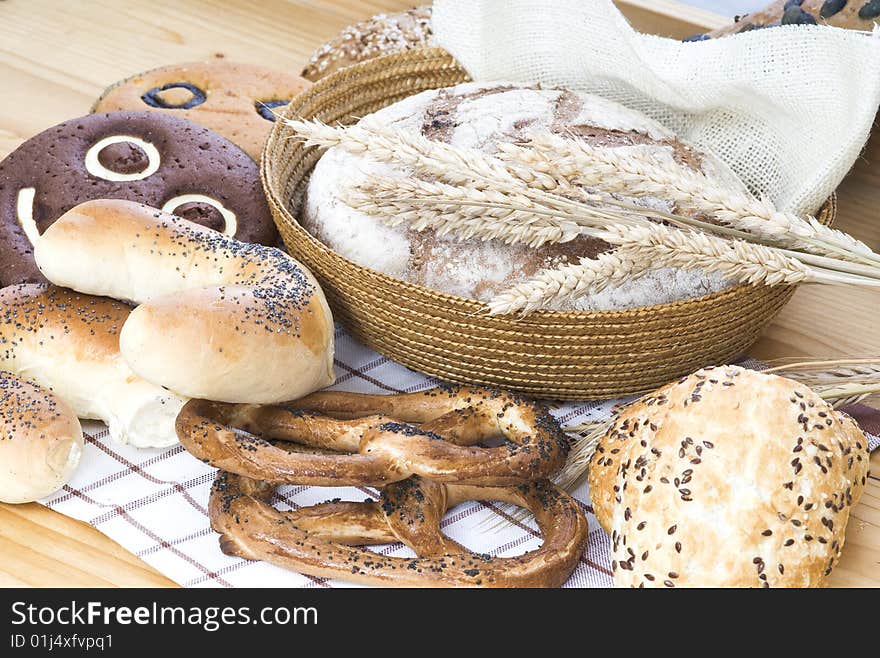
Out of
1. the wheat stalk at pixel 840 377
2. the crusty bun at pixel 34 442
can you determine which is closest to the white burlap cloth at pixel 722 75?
the wheat stalk at pixel 840 377

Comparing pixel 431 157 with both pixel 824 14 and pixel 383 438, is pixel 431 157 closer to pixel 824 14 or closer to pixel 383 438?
pixel 383 438

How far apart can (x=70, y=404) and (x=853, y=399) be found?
2.93 ft

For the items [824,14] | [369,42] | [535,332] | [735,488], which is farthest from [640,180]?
[369,42]

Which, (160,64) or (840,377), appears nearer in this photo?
(840,377)

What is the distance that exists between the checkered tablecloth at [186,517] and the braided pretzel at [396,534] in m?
0.02

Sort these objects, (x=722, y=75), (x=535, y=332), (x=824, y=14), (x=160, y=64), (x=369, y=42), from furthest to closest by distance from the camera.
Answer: (x=160, y=64)
(x=369, y=42)
(x=824, y=14)
(x=722, y=75)
(x=535, y=332)

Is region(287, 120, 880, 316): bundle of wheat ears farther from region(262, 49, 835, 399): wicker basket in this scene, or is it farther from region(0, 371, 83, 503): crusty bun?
region(0, 371, 83, 503): crusty bun

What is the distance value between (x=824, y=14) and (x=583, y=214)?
0.75m

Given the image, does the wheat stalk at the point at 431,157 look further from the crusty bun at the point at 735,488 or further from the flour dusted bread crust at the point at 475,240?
the crusty bun at the point at 735,488

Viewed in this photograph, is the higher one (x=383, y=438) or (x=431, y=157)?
(x=431, y=157)

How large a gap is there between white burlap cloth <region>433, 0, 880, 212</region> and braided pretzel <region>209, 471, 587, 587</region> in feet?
1.79

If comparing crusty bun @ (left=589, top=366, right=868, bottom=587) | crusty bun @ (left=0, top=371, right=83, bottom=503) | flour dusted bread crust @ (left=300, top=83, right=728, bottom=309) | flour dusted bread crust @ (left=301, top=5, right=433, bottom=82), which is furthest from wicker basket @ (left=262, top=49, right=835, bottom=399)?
flour dusted bread crust @ (left=301, top=5, right=433, bottom=82)

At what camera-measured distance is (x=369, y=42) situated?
1.88 metres

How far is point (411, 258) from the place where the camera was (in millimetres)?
1211
